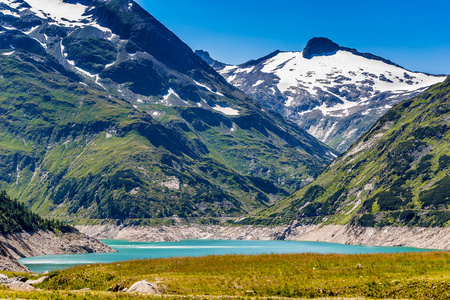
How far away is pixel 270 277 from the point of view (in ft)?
183

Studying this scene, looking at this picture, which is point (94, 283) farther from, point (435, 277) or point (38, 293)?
point (435, 277)

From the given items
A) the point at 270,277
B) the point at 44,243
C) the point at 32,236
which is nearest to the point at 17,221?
the point at 32,236

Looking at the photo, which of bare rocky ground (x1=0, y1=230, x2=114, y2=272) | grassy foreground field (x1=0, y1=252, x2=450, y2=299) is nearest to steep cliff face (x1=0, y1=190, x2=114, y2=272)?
bare rocky ground (x1=0, y1=230, x2=114, y2=272)

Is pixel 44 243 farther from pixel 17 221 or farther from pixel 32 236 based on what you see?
pixel 17 221

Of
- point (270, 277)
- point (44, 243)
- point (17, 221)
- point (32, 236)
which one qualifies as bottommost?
point (44, 243)

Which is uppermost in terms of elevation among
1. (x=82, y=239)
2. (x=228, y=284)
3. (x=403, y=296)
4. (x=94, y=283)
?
(x=403, y=296)

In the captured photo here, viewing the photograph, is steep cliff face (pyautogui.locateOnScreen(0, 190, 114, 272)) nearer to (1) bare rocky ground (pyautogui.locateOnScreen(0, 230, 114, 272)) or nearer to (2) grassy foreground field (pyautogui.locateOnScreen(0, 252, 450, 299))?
(1) bare rocky ground (pyautogui.locateOnScreen(0, 230, 114, 272))

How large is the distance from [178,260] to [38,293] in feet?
79.6

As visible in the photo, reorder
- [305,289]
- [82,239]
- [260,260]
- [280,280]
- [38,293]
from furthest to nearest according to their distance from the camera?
[82,239] < [260,260] < [280,280] < [305,289] < [38,293]

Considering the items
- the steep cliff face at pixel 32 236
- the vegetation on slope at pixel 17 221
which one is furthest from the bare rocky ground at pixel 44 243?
the vegetation on slope at pixel 17 221

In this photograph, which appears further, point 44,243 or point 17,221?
point 44,243

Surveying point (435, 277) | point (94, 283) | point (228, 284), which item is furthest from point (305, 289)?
point (94, 283)

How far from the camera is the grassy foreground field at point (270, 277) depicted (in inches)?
1914

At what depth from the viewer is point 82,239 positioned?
19512 centimetres
